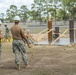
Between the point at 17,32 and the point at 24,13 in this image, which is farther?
the point at 24,13

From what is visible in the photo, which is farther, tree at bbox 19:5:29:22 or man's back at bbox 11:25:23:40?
tree at bbox 19:5:29:22

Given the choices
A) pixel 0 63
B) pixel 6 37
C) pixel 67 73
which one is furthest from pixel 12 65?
pixel 6 37

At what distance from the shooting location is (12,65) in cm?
1229

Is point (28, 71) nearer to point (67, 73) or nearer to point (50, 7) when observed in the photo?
point (67, 73)

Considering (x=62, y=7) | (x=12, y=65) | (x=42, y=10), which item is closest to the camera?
(x=12, y=65)

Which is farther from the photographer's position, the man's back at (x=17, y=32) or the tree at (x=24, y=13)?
the tree at (x=24, y=13)

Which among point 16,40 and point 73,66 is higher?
point 16,40

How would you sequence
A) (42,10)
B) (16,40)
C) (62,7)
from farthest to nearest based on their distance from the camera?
1. (42,10)
2. (62,7)
3. (16,40)

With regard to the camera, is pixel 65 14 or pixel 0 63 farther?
pixel 65 14

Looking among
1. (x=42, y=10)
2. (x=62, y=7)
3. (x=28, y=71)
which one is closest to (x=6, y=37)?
(x=28, y=71)

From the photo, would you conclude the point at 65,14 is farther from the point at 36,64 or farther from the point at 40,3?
the point at 36,64

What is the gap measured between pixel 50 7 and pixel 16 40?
59786 millimetres

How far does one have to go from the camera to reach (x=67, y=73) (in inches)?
401

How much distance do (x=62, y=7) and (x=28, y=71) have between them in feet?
192
